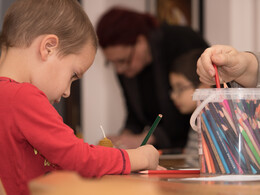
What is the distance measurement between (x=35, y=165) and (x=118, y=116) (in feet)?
8.54

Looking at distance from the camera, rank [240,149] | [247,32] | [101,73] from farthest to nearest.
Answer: [101,73] → [247,32] → [240,149]

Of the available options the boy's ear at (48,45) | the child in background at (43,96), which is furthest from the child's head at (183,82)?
the boy's ear at (48,45)

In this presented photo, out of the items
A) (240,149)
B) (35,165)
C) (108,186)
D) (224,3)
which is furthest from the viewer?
(224,3)

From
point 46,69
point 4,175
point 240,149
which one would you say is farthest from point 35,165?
point 240,149

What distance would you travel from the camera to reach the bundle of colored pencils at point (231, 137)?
2.13ft

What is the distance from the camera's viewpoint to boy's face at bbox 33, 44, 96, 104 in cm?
90

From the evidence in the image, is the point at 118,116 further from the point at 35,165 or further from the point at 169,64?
the point at 35,165

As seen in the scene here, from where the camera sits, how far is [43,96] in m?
0.74

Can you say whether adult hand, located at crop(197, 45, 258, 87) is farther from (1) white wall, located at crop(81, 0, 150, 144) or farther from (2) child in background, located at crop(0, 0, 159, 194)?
(1) white wall, located at crop(81, 0, 150, 144)

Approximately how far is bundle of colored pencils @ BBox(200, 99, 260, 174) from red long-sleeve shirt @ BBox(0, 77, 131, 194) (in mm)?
147

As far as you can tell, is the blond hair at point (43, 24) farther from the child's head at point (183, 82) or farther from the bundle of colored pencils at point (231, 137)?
the child's head at point (183, 82)

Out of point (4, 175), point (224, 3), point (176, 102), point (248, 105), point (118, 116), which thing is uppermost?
point (224, 3)

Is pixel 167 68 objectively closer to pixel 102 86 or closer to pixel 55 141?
pixel 102 86

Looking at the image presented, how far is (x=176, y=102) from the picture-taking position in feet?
7.14
